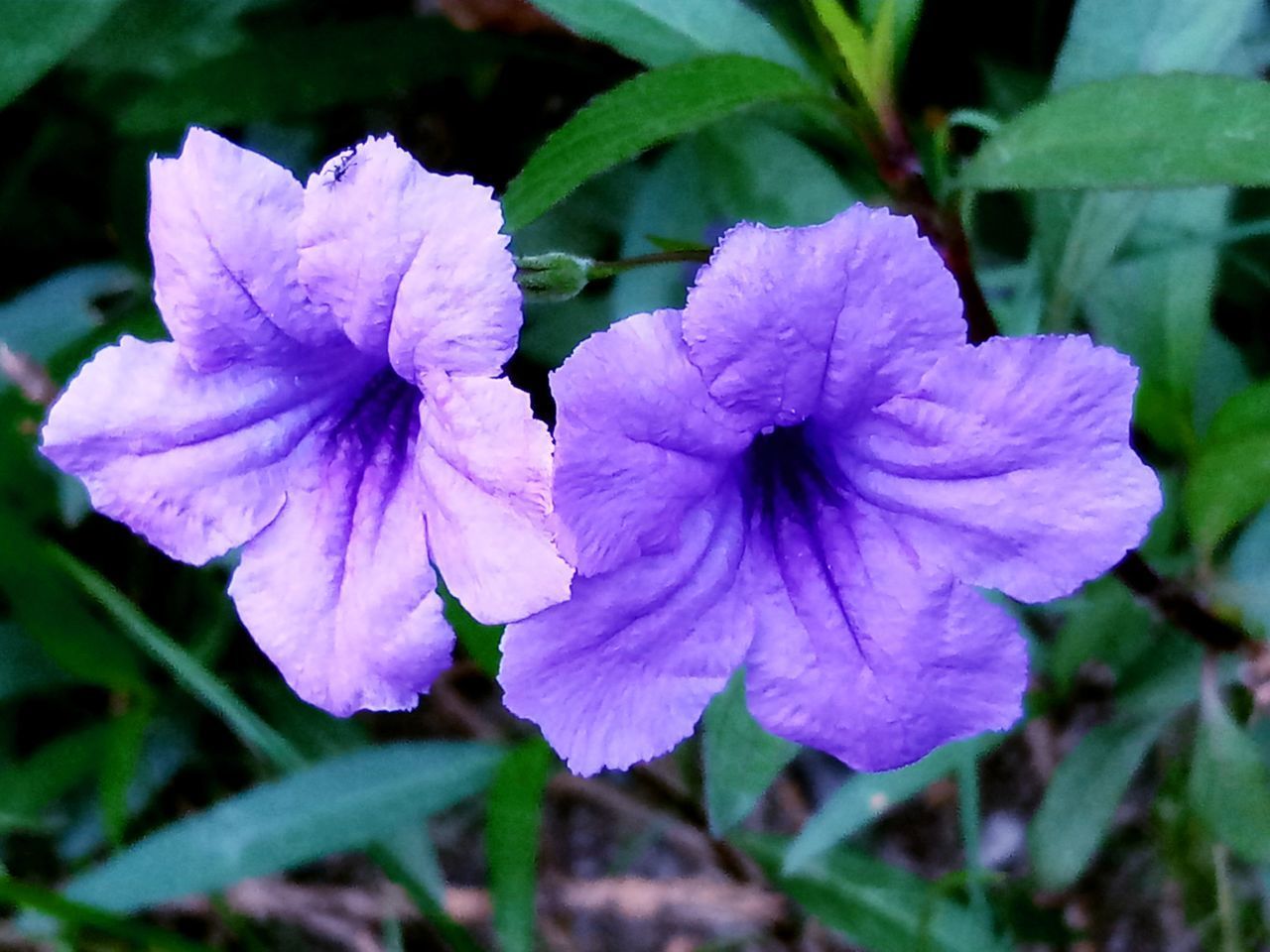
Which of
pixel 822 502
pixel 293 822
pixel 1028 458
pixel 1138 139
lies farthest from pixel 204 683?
pixel 1138 139

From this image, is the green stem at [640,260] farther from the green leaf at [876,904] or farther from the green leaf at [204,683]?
the green leaf at [876,904]

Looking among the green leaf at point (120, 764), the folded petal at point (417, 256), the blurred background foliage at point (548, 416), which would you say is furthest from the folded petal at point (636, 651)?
the green leaf at point (120, 764)

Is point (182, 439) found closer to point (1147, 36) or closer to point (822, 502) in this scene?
point (822, 502)

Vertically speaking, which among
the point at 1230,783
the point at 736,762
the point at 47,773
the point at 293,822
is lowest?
the point at 47,773

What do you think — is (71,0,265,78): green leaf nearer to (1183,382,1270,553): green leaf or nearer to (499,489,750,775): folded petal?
(499,489,750,775): folded petal

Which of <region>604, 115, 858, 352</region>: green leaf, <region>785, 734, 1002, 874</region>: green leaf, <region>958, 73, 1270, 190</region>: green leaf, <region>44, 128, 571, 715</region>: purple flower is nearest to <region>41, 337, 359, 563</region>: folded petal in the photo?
<region>44, 128, 571, 715</region>: purple flower
